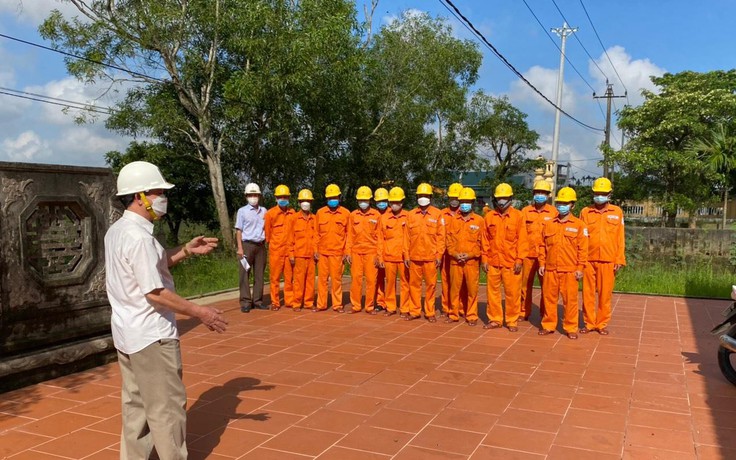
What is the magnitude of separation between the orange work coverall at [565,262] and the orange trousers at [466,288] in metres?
0.92

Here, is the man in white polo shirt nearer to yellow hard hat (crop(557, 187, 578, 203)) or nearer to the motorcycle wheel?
the motorcycle wheel

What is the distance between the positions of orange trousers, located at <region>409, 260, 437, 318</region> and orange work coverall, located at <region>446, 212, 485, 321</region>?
27 centimetres

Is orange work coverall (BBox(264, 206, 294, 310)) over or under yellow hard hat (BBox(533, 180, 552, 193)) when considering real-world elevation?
under

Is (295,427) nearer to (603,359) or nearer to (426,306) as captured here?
(603,359)

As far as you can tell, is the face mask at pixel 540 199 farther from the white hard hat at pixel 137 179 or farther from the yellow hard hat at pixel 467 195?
the white hard hat at pixel 137 179

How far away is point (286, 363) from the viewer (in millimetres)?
5551

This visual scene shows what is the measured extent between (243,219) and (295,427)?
4836 millimetres

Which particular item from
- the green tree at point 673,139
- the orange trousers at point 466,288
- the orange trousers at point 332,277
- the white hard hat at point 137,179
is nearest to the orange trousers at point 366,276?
the orange trousers at point 332,277

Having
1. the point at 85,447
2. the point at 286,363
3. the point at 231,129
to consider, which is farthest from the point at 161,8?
the point at 85,447

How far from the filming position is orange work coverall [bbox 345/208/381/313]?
824 centimetres

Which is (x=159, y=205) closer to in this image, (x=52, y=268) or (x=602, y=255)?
(x=52, y=268)

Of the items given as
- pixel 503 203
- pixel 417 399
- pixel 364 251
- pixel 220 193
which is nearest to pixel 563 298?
pixel 503 203

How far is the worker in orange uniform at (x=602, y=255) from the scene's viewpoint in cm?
688

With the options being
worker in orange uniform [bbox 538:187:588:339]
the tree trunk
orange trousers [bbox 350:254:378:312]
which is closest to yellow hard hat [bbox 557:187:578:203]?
worker in orange uniform [bbox 538:187:588:339]
